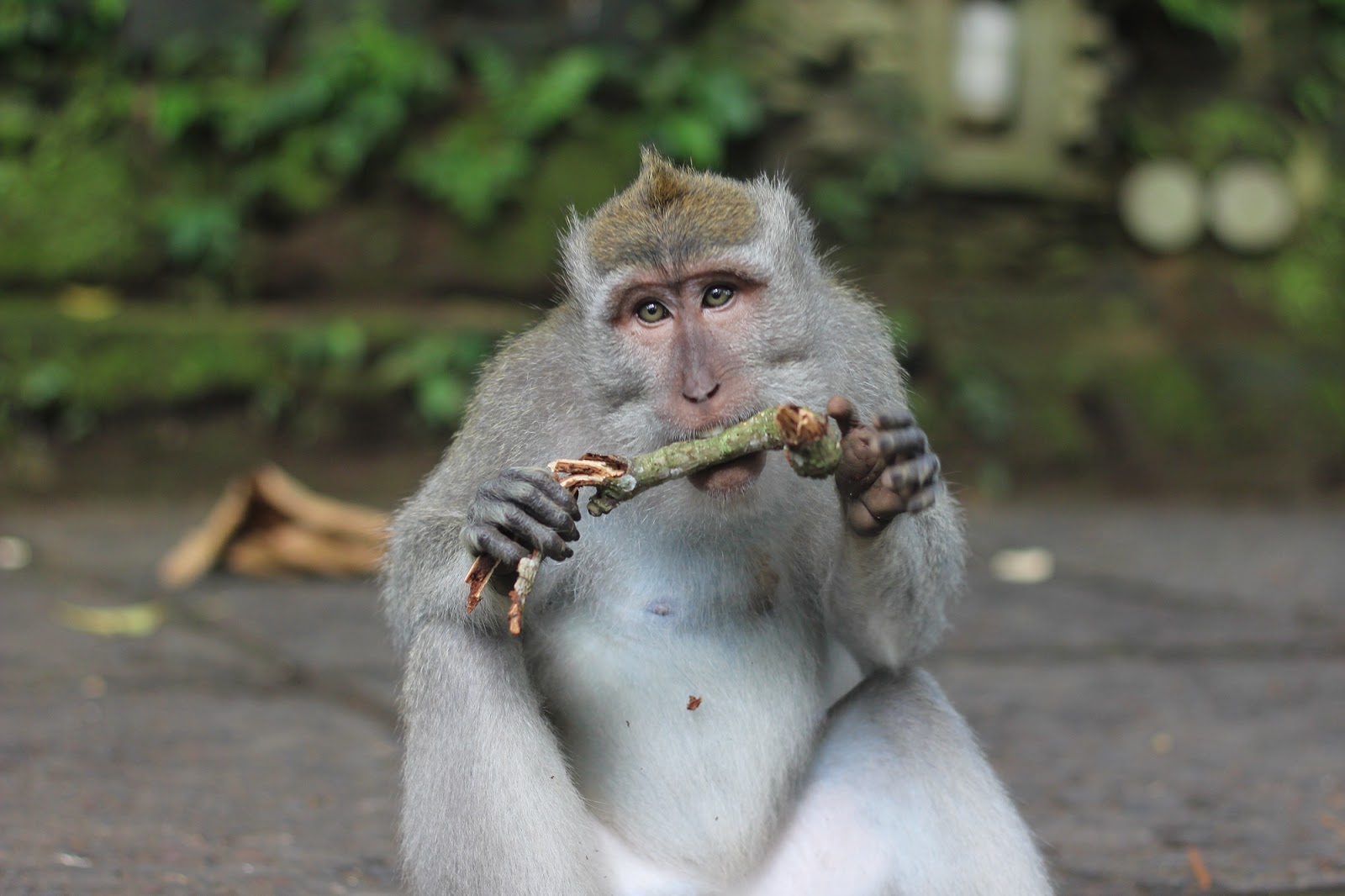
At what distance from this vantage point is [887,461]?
2.37m

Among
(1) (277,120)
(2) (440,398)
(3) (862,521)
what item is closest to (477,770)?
(3) (862,521)

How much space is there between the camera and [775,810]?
2588 mm

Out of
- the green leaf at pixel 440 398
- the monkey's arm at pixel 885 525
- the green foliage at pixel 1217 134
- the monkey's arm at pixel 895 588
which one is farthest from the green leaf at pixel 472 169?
the monkey's arm at pixel 895 588

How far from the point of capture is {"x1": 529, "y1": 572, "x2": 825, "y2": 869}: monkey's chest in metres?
2.54

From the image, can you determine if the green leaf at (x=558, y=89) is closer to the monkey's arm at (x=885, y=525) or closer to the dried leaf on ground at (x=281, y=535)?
the dried leaf on ground at (x=281, y=535)

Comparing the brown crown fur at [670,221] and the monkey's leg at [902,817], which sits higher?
the brown crown fur at [670,221]

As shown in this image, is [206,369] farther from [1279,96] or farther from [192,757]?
[1279,96]

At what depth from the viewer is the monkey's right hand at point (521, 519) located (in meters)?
2.31

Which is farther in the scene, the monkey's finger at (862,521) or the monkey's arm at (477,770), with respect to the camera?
the monkey's finger at (862,521)

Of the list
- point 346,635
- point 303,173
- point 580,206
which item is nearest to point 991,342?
point 580,206

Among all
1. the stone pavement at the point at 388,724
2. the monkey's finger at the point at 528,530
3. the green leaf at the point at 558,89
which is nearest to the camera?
the monkey's finger at the point at 528,530

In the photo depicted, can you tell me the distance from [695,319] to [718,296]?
0.27 feet

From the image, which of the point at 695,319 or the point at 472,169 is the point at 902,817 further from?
the point at 472,169

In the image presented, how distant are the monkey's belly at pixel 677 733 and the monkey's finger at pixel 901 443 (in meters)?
0.44
